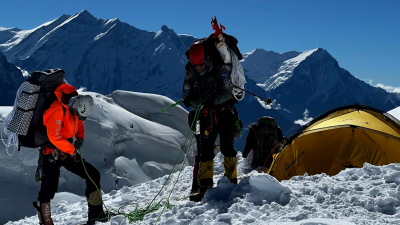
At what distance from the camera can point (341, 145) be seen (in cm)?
822

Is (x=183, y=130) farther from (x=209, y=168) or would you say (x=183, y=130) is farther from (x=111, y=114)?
(x=209, y=168)

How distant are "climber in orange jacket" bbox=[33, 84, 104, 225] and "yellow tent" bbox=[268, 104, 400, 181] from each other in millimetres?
4912

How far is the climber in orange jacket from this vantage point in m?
4.90

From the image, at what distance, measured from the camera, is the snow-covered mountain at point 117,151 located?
14953 mm

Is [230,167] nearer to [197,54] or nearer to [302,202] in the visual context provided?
[302,202]

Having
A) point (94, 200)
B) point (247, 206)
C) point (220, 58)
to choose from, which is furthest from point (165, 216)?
point (220, 58)

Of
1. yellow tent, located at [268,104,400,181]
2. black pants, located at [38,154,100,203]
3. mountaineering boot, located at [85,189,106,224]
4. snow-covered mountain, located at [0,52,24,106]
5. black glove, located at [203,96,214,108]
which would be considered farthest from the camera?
snow-covered mountain, located at [0,52,24,106]

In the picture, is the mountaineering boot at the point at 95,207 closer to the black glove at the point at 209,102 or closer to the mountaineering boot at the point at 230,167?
the mountaineering boot at the point at 230,167

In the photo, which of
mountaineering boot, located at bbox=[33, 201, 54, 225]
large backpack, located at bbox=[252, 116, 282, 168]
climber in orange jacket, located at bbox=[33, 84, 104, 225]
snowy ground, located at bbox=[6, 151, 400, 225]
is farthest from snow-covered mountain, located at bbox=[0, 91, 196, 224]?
snowy ground, located at bbox=[6, 151, 400, 225]

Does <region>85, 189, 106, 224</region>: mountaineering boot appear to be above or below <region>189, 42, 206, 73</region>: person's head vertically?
below

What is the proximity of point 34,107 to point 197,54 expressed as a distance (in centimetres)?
271

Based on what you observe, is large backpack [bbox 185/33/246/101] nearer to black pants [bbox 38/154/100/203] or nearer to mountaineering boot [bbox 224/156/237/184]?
mountaineering boot [bbox 224/156/237/184]

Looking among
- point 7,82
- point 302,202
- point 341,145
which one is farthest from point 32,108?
point 7,82

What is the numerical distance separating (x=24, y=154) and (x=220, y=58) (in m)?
14.2
